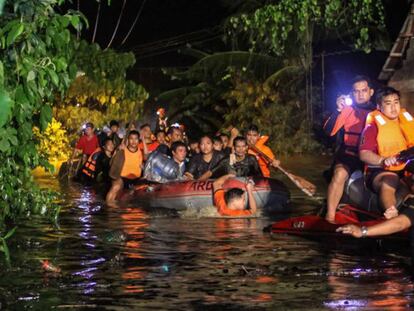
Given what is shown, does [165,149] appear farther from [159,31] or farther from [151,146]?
[159,31]

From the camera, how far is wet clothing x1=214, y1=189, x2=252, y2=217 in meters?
15.5

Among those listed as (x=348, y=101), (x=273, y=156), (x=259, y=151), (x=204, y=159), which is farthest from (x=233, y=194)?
(x=348, y=101)

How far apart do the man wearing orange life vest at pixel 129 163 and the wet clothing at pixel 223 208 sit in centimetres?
341

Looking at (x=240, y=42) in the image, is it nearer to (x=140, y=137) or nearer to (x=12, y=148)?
(x=140, y=137)

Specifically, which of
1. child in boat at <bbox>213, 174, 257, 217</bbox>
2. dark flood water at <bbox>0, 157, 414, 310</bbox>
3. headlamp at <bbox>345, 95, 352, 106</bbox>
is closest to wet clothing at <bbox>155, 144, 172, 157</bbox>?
child in boat at <bbox>213, 174, 257, 217</bbox>

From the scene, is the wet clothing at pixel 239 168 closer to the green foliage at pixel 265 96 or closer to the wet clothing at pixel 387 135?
the wet clothing at pixel 387 135

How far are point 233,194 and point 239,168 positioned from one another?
118cm

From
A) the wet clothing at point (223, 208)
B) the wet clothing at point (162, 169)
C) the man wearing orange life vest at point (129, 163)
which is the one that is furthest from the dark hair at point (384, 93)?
the man wearing orange life vest at point (129, 163)

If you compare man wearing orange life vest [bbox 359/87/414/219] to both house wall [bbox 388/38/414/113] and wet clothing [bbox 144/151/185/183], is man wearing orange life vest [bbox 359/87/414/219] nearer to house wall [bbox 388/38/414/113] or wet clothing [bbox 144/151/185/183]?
wet clothing [bbox 144/151/185/183]

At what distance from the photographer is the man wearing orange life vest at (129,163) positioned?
1897cm

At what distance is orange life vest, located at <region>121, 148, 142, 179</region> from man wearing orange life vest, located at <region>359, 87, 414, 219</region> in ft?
27.4

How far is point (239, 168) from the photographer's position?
16.6 meters

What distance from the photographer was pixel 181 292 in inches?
363

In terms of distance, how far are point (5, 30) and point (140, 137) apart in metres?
13.3
